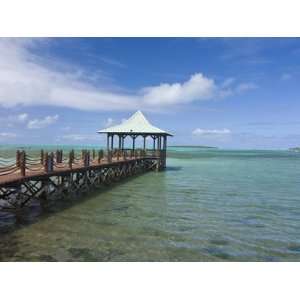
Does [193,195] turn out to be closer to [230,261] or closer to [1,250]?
[230,261]

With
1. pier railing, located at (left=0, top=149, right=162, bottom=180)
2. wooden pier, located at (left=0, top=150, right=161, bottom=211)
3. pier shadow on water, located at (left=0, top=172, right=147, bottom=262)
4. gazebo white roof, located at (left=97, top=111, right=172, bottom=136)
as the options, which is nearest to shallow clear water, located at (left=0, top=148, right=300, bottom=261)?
pier shadow on water, located at (left=0, top=172, right=147, bottom=262)

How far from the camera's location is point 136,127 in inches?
1185

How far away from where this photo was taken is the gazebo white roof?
29202 mm

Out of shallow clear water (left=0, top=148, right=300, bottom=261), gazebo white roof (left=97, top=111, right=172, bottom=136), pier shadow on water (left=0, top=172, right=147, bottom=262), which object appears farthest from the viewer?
gazebo white roof (left=97, top=111, right=172, bottom=136)

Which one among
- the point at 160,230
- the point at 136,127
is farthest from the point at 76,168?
the point at 136,127

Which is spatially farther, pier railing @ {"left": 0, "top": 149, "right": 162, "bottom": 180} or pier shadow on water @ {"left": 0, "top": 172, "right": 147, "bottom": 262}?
pier railing @ {"left": 0, "top": 149, "right": 162, "bottom": 180}

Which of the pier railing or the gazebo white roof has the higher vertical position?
the gazebo white roof

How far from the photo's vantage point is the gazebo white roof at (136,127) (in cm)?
2920

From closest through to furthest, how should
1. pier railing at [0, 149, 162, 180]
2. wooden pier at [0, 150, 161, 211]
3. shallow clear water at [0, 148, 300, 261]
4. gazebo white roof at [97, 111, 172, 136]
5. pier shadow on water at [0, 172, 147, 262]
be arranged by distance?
pier shadow on water at [0, 172, 147, 262]
shallow clear water at [0, 148, 300, 261]
wooden pier at [0, 150, 161, 211]
pier railing at [0, 149, 162, 180]
gazebo white roof at [97, 111, 172, 136]

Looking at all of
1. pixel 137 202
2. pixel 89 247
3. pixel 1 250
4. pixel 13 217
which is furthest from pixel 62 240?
pixel 137 202

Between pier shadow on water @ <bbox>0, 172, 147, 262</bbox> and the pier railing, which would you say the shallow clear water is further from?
the pier railing

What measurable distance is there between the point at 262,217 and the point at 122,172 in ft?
42.3

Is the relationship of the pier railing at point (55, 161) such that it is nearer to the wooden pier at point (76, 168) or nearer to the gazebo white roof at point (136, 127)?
the wooden pier at point (76, 168)

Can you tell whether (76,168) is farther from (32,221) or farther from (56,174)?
(32,221)
